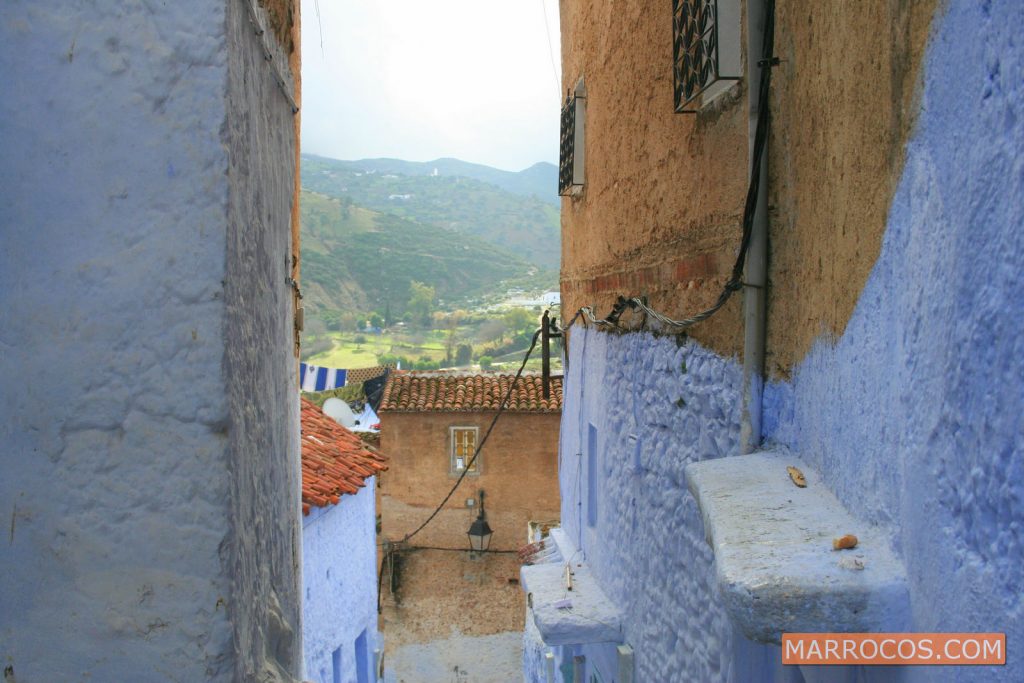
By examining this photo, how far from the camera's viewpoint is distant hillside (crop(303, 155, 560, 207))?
113688 mm

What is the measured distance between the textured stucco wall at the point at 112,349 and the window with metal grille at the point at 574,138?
18.2 feet

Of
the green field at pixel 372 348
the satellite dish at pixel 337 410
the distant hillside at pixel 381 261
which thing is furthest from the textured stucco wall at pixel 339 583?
the distant hillside at pixel 381 261

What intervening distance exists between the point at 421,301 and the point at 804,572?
2271 inches

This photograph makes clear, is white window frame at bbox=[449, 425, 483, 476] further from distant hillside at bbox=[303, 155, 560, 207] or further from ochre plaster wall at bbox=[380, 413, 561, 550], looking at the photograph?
distant hillside at bbox=[303, 155, 560, 207]

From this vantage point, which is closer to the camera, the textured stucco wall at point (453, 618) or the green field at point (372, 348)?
the textured stucco wall at point (453, 618)

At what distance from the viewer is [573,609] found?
22.8 feet

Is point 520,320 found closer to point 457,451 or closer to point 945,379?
point 457,451

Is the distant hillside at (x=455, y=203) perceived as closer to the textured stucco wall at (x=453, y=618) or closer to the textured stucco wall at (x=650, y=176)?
the textured stucco wall at (x=453, y=618)

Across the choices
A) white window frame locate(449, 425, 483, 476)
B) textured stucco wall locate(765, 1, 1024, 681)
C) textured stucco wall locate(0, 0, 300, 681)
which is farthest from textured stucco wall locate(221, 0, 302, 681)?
white window frame locate(449, 425, 483, 476)

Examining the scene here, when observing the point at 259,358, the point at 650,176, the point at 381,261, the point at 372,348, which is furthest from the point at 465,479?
the point at 381,261

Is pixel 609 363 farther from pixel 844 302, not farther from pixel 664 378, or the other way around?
pixel 844 302

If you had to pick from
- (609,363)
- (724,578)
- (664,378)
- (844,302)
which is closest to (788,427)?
(844,302)

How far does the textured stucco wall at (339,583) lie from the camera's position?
25.8 feet

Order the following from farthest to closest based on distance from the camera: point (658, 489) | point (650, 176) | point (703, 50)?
point (650, 176) → point (658, 489) → point (703, 50)
